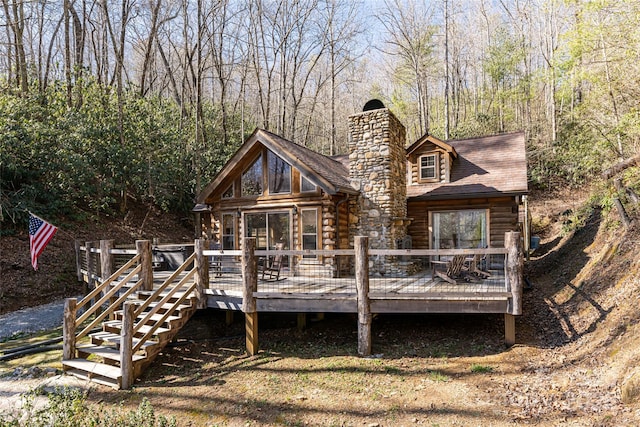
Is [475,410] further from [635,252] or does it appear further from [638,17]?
[638,17]

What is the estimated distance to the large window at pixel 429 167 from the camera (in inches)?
519

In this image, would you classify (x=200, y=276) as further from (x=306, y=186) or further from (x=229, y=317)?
(x=306, y=186)

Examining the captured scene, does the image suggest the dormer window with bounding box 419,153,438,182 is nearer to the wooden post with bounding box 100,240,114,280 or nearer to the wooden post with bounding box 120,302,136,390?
the wooden post with bounding box 100,240,114,280

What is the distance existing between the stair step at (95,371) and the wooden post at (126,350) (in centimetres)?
10

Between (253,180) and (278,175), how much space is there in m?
0.91

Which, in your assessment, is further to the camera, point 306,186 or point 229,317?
point 306,186

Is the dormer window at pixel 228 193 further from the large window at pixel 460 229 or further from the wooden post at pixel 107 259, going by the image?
the large window at pixel 460 229

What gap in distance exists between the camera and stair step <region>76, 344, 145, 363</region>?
644 cm

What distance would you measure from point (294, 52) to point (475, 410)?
2370 cm

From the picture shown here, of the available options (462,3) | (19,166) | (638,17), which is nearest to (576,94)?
(462,3)

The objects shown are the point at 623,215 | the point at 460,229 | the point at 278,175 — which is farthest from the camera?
the point at 460,229

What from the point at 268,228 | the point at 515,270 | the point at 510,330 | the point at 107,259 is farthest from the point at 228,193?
the point at 510,330

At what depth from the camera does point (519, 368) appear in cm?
583

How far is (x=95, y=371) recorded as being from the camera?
6301 millimetres
